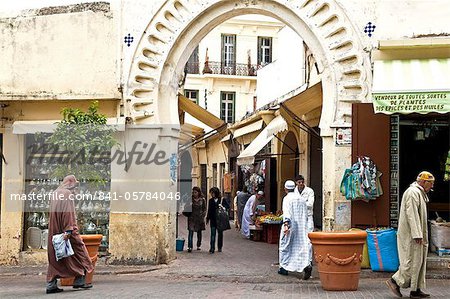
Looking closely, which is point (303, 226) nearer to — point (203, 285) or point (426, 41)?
point (203, 285)

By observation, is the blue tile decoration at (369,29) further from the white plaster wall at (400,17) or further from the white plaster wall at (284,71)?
the white plaster wall at (284,71)

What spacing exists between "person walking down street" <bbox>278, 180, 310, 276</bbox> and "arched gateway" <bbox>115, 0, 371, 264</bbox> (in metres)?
0.84

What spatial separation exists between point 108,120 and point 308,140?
7666 millimetres

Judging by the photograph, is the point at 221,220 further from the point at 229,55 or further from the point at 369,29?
the point at 229,55

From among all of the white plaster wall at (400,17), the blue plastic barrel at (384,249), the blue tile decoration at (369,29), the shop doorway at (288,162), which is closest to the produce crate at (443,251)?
the blue plastic barrel at (384,249)

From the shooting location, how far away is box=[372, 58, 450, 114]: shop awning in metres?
11.3

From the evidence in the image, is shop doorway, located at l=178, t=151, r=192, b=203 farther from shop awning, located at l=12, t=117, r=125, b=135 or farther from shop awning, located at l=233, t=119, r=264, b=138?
shop awning, located at l=12, t=117, r=125, b=135

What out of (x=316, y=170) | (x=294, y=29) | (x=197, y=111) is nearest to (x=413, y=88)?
(x=294, y=29)

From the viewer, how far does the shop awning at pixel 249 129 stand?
2473 cm

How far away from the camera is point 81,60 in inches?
553

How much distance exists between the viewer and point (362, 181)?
484 inches

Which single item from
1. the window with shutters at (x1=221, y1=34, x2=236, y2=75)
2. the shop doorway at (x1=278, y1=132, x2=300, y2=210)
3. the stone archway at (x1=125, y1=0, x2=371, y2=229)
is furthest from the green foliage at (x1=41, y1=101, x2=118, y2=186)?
the window with shutters at (x1=221, y1=34, x2=236, y2=75)

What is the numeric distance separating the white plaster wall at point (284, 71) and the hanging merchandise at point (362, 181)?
8038 mm

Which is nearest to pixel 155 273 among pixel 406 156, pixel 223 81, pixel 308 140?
pixel 406 156
